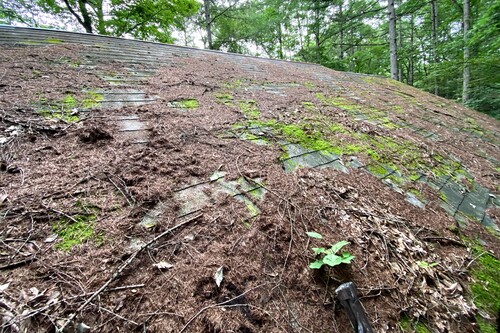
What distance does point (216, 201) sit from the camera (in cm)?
156

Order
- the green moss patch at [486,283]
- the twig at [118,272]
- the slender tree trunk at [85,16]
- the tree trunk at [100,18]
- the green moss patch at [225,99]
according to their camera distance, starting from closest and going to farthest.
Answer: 1. the twig at [118,272]
2. the green moss patch at [486,283]
3. the green moss patch at [225,99]
4. the slender tree trunk at [85,16]
5. the tree trunk at [100,18]

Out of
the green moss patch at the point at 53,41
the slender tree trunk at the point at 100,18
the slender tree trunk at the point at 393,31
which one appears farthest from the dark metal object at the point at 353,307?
the slender tree trunk at the point at 100,18

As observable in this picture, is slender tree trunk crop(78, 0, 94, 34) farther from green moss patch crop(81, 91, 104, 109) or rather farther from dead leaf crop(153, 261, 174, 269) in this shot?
dead leaf crop(153, 261, 174, 269)

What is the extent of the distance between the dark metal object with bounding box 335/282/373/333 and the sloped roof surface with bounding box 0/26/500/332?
1.8 inches

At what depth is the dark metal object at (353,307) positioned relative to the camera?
1.13 meters

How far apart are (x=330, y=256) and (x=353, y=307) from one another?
10.2 inches

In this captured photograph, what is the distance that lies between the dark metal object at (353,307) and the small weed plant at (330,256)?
0.12 metres

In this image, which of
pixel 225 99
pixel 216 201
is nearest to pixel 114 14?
pixel 225 99

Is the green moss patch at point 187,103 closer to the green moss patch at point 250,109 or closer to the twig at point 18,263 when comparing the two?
the green moss patch at point 250,109

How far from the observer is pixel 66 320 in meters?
0.87

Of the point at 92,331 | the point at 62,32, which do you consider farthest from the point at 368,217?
the point at 62,32

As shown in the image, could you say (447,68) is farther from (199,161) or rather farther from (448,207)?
(199,161)

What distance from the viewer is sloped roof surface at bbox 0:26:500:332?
1072 millimetres

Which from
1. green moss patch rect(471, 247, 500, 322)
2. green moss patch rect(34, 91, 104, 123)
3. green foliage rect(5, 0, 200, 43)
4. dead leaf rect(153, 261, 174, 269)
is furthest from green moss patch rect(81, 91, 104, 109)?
green foliage rect(5, 0, 200, 43)
